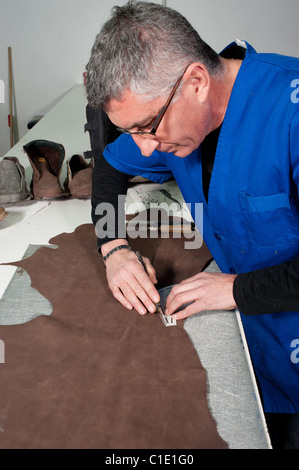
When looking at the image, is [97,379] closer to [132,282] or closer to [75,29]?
[132,282]

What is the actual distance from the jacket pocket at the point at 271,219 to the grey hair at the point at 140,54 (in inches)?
13.3

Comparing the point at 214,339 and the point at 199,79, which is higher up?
the point at 199,79

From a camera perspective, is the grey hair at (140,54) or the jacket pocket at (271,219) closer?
the grey hair at (140,54)

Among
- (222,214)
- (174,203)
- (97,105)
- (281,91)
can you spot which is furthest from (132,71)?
(174,203)

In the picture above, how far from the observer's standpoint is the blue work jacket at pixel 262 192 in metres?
0.88

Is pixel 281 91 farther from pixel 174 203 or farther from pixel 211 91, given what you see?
pixel 174 203

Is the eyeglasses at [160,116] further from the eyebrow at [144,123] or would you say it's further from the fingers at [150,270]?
the fingers at [150,270]

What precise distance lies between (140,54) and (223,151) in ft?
1.05

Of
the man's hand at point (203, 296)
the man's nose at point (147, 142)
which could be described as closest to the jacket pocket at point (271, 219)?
the man's hand at point (203, 296)

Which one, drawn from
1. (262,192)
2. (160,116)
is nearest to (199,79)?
(160,116)

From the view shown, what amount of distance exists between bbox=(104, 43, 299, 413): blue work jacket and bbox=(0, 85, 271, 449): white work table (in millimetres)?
175

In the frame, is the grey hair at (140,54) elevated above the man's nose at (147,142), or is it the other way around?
the grey hair at (140,54)

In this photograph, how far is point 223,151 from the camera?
3.18 feet

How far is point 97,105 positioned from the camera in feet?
2.73
